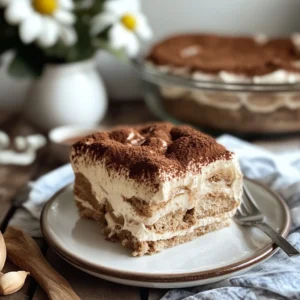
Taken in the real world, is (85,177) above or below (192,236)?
above

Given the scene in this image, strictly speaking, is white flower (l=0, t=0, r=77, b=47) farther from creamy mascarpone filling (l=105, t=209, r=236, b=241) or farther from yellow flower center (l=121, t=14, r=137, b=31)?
creamy mascarpone filling (l=105, t=209, r=236, b=241)

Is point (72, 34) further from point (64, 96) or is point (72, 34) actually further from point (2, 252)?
point (2, 252)

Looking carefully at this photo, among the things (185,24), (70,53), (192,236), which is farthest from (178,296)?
(185,24)

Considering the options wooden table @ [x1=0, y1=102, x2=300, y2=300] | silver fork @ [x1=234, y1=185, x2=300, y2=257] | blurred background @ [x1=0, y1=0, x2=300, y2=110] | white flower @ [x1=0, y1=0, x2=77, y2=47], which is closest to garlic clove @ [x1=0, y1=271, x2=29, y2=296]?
wooden table @ [x1=0, y1=102, x2=300, y2=300]

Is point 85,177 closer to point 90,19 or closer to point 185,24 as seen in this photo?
point 90,19

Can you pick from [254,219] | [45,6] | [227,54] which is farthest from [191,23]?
[254,219]

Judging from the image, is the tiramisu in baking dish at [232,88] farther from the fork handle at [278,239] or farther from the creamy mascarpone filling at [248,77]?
the fork handle at [278,239]

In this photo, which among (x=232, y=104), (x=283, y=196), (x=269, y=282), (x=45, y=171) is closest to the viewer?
(x=269, y=282)
